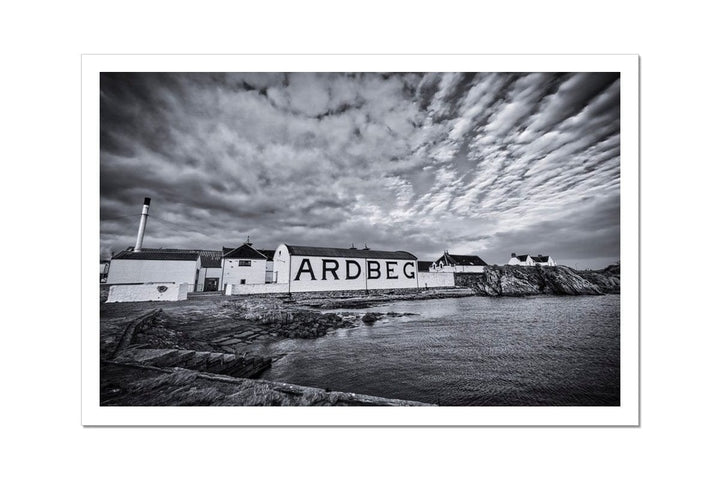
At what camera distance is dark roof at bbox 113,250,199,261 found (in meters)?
2.48

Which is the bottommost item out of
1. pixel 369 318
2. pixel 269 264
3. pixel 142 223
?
pixel 369 318

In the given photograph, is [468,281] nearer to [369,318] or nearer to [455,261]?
[455,261]

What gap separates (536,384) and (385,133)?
3.03 meters

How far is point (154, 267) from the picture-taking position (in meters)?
2.77

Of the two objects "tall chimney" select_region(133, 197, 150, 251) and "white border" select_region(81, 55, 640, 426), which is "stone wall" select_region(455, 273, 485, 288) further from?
"tall chimney" select_region(133, 197, 150, 251)

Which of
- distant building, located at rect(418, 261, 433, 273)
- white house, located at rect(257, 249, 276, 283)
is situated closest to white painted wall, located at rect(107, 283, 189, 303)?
white house, located at rect(257, 249, 276, 283)

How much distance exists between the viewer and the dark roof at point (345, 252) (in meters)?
3.75

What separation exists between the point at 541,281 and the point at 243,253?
5.72 metres

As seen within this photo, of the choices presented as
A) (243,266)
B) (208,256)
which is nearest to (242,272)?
(243,266)

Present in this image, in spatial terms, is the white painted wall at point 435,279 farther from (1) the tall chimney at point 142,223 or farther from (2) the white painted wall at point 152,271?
(1) the tall chimney at point 142,223

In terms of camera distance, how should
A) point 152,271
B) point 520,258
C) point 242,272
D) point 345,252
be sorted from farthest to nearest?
1. point 345,252
2. point 242,272
3. point 520,258
4. point 152,271
